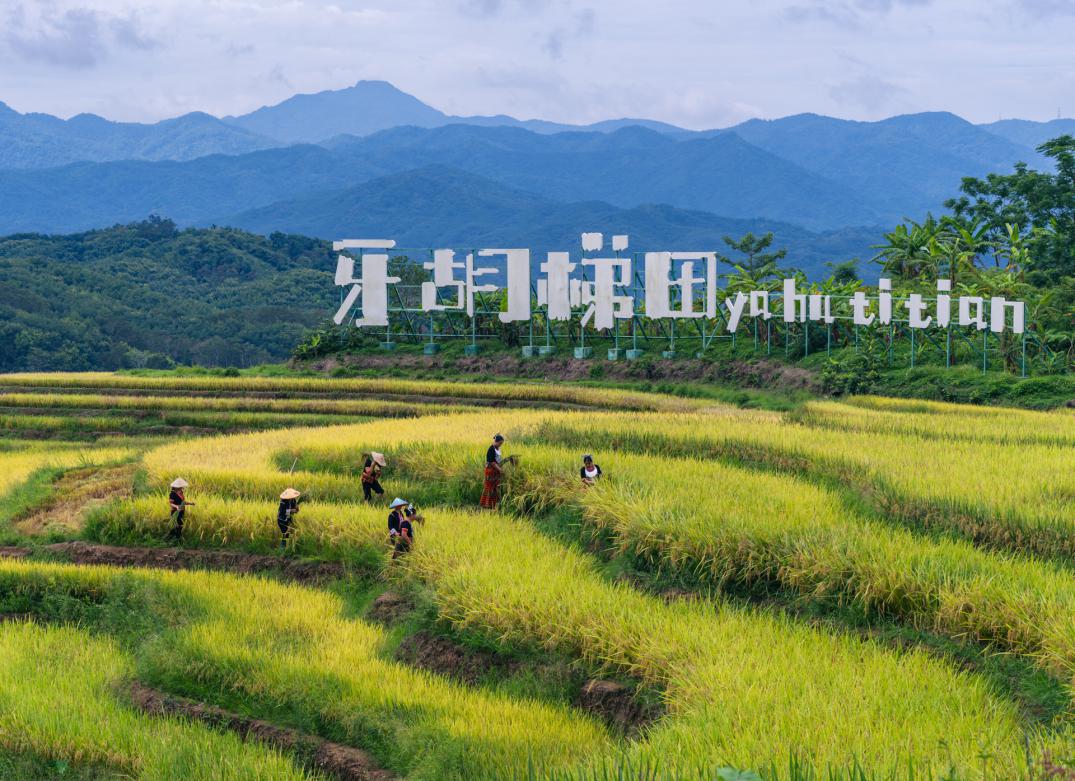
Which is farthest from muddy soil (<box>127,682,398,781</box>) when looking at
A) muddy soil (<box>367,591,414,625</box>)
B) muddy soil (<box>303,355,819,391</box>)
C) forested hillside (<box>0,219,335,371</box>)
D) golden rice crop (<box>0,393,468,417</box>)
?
forested hillside (<box>0,219,335,371</box>)

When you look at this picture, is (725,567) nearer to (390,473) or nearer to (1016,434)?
(390,473)

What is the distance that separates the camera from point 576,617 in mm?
11375

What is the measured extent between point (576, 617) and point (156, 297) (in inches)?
3935

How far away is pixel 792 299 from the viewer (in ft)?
124

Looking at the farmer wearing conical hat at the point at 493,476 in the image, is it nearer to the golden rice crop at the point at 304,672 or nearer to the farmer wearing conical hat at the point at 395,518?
the farmer wearing conical hat at the point at 395,518

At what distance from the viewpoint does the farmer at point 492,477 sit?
1694 cm

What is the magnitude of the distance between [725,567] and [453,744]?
177 inches

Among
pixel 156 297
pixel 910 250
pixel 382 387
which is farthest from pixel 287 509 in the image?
pixel 156 297

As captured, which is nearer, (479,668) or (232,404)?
(479,668)

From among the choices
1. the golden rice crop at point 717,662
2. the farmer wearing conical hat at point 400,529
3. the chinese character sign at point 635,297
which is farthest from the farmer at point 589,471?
the chinese character sign at point 635,297

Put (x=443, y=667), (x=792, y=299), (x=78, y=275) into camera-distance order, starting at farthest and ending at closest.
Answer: (x=78, y=275) → (x=792, y=299) → (x=443, y=667)

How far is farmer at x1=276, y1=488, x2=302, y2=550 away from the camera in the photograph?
51.9 feet

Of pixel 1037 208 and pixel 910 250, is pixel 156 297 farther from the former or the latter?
pixel 1037 208

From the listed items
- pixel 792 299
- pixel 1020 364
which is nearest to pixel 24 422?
pixel 792 299
